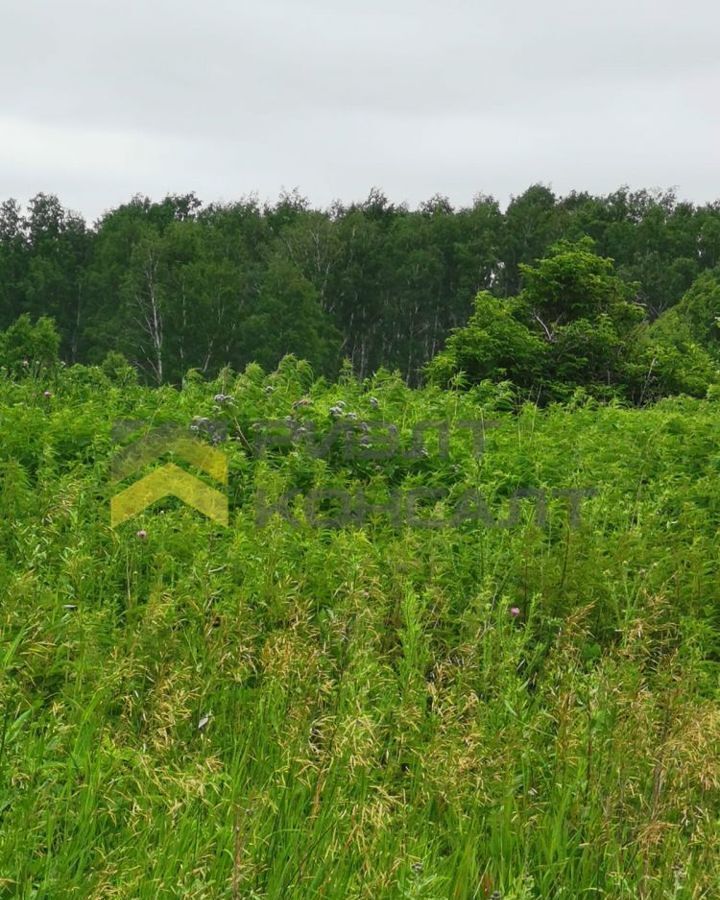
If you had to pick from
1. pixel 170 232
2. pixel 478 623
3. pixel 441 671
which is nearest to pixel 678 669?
pixel 478 623

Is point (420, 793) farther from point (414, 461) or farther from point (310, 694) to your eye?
point (414, 461)

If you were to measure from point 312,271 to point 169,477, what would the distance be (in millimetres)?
50115

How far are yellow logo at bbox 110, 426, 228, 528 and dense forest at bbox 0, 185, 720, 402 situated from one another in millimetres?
25050

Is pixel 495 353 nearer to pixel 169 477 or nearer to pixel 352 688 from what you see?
pixel 169 477

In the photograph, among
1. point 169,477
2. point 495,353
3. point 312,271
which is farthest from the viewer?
point 312,271

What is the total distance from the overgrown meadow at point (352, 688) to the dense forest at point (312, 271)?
83.1 ft

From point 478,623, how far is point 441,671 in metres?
0.60

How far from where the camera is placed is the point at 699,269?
56.7 meters

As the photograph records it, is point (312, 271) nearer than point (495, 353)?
No

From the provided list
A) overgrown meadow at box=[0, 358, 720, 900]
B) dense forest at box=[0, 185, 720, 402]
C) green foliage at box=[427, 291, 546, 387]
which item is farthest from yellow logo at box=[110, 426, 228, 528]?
dense forest at box=[0, 185, 720, 402]

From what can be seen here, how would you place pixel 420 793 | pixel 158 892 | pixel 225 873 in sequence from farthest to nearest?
pixel 420 793 → pixel 225 873 → pixel 158 892

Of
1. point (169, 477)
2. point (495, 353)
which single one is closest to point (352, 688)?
point (169, 477)

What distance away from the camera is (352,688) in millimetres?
3102

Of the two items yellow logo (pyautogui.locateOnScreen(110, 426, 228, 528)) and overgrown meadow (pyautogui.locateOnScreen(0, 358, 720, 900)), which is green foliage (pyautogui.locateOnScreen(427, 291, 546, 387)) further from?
yellow logo (pyautogui.locateOnScreen(110, 426, 228, 528))
